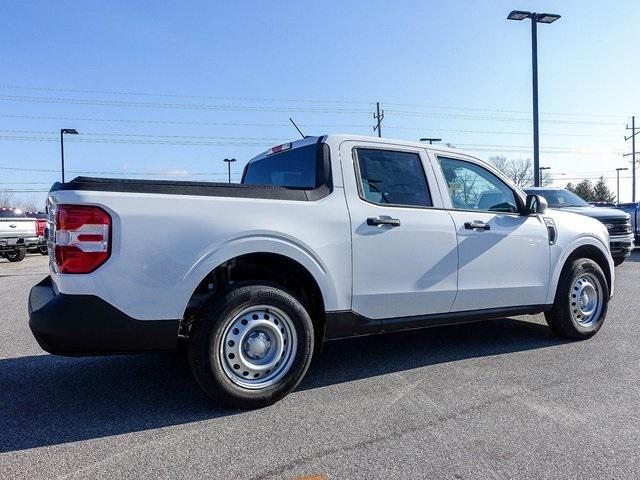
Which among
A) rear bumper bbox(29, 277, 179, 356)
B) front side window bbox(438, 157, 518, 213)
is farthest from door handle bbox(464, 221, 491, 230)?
rear bumper bbox(29, 277, 179, 356)

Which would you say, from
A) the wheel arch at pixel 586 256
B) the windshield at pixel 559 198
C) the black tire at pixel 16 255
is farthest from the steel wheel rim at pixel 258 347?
the black tire at pixel 16 255

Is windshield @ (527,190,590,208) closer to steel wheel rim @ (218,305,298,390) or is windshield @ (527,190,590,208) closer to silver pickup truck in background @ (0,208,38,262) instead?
steel wheel rim @ (218,305,298,390)

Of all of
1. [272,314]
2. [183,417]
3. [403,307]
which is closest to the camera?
[183,417]

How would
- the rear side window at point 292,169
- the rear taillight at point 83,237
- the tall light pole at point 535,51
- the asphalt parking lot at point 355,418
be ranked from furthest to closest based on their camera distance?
the tall light pole at point 535,51 < the rear side window at point 292,169 < the rear taillight at point 83,237 < the asphalt parking lot at point 355,418

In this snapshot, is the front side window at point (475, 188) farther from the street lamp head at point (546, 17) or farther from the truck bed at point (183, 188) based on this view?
the street lamp head at point (546, 17)

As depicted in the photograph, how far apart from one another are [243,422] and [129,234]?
1350 mm

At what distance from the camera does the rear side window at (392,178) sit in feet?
13.0

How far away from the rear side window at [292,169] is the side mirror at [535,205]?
216 cm

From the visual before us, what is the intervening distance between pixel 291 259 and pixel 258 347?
63 centimetres

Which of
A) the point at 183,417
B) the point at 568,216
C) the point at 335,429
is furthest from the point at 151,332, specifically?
the point at 568,216

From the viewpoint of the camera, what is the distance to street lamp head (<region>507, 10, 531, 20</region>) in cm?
1619

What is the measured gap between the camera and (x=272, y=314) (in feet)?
11.3

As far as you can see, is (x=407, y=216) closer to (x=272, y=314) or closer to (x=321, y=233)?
(x=321, y=233)

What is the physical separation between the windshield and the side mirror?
6.96m
